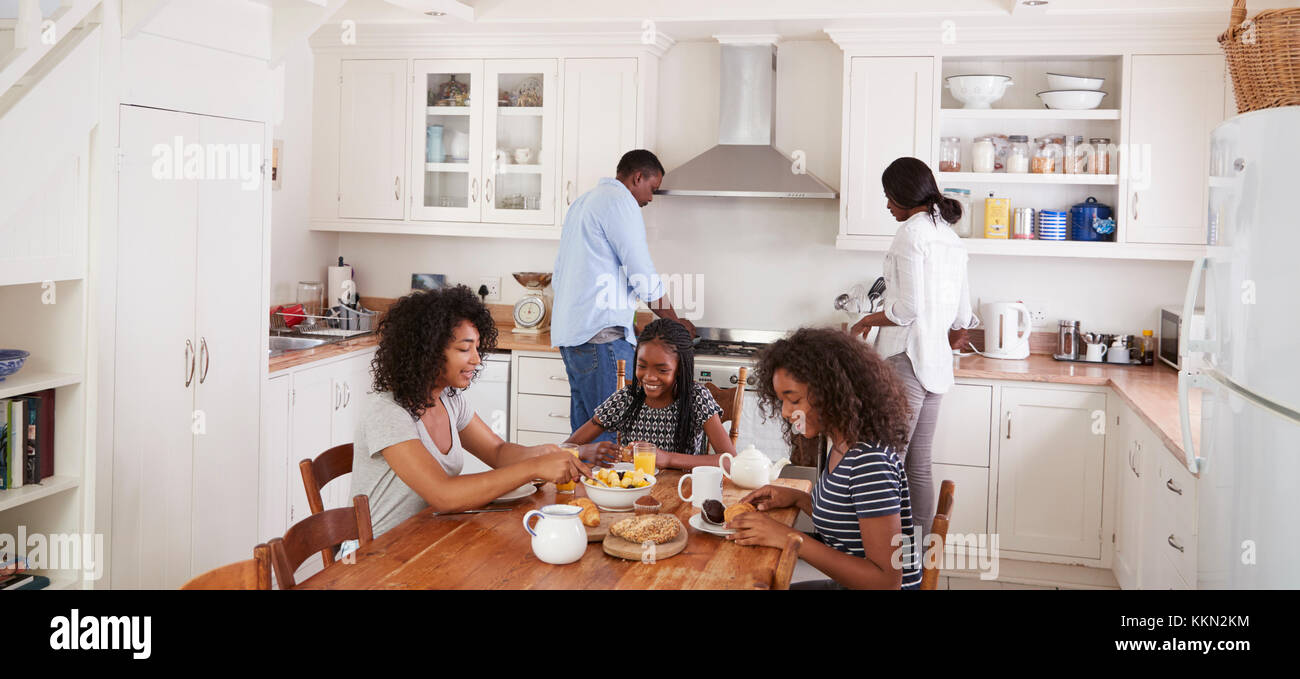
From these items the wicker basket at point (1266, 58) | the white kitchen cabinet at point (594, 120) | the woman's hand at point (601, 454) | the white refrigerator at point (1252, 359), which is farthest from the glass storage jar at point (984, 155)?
the woman's hand at point (601, 454)

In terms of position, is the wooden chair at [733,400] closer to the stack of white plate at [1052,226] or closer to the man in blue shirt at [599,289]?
the man in blue shirt at [599,289]

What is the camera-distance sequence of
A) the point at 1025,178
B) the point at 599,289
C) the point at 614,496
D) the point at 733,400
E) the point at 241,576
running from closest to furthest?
the point at 241,576
the point at 614,496
the point at 733,400
the point at 599,289
the point at 1025,178

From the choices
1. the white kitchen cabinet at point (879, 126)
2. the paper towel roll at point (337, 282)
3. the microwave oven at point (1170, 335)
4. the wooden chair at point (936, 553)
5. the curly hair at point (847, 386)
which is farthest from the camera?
the paper towel roll at point (337, 282)

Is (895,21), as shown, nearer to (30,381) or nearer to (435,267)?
(435,267)

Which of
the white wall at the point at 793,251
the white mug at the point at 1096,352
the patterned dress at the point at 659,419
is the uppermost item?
the white wall at the point at 793,251

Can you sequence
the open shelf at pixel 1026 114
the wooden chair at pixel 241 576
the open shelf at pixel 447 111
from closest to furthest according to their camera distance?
the wooden chair at pixel 241 576
the open shelf at pixel 1026 114
the open shelf at pixel 447 111

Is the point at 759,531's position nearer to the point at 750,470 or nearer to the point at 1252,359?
the point at 750,470

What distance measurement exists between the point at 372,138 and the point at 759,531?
11.2 feet

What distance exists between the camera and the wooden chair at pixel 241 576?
5.03 feet

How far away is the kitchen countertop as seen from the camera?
3330 millimetres

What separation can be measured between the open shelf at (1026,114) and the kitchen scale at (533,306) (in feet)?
6.23

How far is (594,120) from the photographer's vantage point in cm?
461

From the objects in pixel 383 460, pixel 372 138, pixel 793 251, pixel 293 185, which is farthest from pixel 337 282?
pixel 383 460

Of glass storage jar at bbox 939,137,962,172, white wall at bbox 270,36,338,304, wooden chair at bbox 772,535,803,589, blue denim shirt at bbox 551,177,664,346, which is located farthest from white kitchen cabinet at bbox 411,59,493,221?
wooden chair at bbox 772,535,803,589
